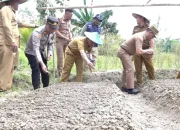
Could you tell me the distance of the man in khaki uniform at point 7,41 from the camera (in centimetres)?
527

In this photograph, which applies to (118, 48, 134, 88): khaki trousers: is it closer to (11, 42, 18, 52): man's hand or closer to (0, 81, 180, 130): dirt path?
(0, 81, 180, 130): dirt path

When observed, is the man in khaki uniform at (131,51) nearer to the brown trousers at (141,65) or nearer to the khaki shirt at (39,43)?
the brown trousers at (141,65)

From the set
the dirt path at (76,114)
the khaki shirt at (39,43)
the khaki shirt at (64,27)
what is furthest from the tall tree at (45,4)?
the dirt path at (76,114)

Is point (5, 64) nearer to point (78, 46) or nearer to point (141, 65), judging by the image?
point (78, 46)

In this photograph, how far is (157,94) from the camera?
619cm

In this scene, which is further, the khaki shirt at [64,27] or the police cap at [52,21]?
the khaki shirt at [64,27]

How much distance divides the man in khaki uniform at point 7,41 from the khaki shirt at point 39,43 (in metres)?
0.35

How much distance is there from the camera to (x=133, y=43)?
22.7ft

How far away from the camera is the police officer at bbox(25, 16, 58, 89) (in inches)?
225

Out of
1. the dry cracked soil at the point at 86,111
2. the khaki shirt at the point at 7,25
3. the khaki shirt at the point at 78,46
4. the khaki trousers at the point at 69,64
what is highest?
the khaki shirt at the point at 7,25

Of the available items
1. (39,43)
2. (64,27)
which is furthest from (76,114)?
(64,27)

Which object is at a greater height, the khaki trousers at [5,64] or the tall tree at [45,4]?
the tall tree at [45,4]

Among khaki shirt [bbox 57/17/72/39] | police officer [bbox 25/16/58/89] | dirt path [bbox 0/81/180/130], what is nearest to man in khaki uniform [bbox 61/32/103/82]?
police officer [bbox 25/16/58/89]

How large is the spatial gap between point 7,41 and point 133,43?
261cm
